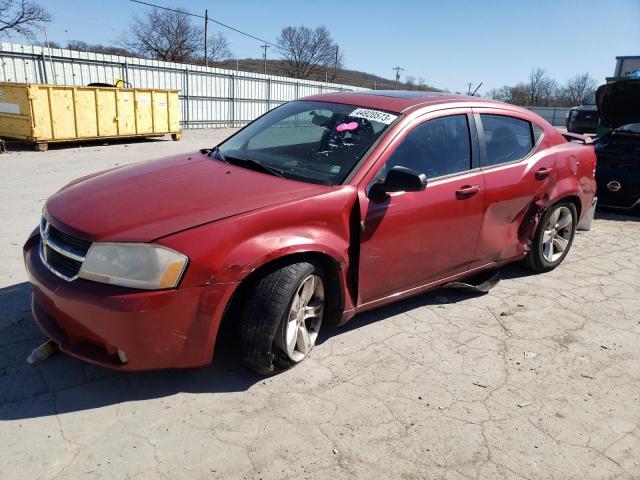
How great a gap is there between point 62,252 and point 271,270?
1096mm

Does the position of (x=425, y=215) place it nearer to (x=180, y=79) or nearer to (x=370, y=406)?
(x=370, y=406)

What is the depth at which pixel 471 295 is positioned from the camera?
4340 mm

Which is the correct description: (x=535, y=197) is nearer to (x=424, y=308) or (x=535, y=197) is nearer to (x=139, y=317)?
(x=424, y=308)

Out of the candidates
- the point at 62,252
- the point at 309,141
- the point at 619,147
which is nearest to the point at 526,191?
the point at 309,141

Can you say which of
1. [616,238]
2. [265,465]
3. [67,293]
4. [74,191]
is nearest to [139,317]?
[67,293]

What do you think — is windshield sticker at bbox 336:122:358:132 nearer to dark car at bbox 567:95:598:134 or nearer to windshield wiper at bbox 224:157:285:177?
windshield wiper at bbox 224:157:285:177

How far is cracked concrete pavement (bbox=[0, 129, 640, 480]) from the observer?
2.32 metres

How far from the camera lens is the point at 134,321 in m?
2.39

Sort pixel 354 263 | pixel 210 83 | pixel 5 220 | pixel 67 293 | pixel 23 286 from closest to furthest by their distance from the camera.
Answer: pixel 67 293, pixel 354 263, pixel 23 286, pixel 5 220, pixel 210 83

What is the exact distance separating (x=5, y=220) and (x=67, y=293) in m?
4.29

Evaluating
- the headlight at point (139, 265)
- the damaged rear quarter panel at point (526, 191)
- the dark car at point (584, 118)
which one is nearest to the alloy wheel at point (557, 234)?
the damaged rear quarter panel at point (526, 191)

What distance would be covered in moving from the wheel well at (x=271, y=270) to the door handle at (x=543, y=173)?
2.29 meters

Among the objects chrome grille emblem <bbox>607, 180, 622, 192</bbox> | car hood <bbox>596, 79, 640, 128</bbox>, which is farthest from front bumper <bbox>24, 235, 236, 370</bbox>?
car hood <bbox>596, 79, 640, 128</bbox>

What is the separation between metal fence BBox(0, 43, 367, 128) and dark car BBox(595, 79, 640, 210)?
1685 cm
